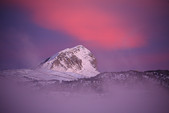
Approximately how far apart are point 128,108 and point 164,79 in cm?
2213

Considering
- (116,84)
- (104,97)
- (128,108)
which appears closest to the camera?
(128,108)

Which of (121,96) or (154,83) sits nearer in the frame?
(121,96)

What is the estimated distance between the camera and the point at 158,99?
40969 mm

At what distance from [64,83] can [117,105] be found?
126ft

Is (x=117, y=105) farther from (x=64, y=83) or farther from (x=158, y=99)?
(x=64, y=83)

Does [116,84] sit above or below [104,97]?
above

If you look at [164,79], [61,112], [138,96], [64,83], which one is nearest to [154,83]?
[164,79]

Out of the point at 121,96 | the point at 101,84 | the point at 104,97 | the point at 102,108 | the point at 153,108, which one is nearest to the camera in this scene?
the point at 153,108

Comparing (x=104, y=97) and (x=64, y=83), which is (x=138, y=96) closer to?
(x=104, y=97)

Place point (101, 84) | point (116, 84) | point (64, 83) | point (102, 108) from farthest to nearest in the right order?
1. point (64, 83)
2. point (101, 84)
3. point (116, 84)
4. point (102, 108)

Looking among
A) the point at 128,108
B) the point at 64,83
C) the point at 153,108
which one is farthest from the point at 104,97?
the point at 64,83

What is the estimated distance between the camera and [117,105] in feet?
142

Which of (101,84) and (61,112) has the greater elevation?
(101,84)

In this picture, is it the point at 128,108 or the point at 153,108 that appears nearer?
the point at 153,108
